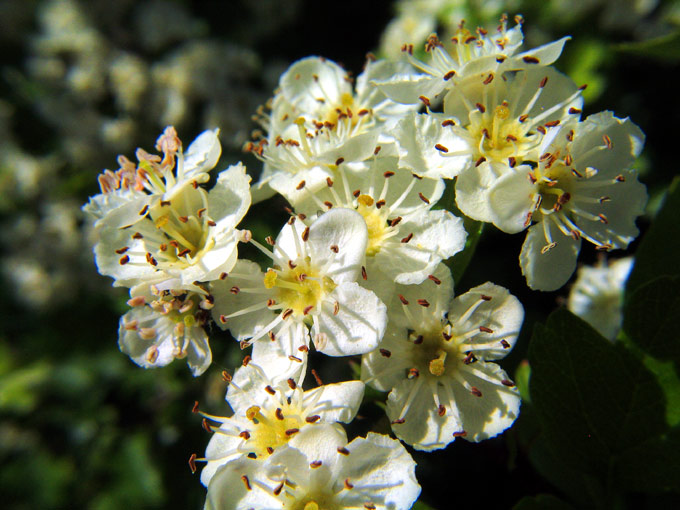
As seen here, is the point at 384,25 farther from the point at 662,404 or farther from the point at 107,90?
the point at 662,404

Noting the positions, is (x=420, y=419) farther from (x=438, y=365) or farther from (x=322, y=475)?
(x=322, y=475)

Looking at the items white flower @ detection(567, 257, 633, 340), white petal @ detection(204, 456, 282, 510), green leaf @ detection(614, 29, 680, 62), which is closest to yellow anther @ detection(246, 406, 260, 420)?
white petal @ detection(204, 456, 282, 510)

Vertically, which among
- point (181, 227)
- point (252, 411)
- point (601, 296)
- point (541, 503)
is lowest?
point (601, 296)

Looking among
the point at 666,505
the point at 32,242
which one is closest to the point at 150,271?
the point at 666,505

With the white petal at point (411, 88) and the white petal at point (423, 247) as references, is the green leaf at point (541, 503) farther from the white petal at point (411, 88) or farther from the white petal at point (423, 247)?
the white petal at point (411, 88)

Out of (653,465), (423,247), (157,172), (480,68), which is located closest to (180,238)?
(157,172)

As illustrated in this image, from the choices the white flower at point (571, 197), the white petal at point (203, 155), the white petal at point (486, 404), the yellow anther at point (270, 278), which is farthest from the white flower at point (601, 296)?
the white petal at point (203, 155)
